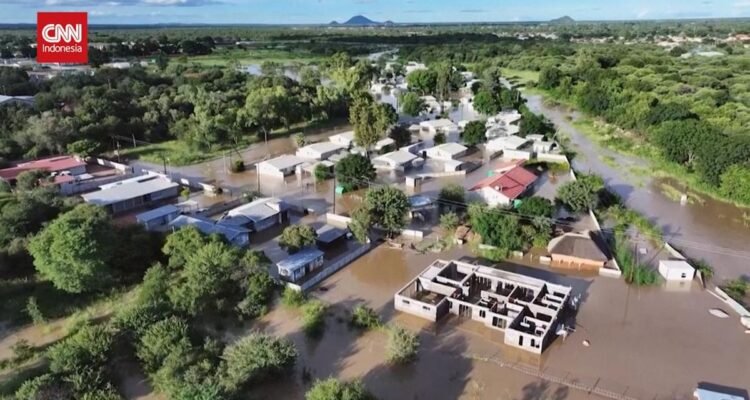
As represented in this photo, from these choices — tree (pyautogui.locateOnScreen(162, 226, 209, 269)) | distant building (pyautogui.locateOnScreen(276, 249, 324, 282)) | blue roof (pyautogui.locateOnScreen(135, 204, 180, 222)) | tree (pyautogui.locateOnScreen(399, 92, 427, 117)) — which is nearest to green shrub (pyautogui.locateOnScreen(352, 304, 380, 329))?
distant building (pyautogui.locateOnScreen(276, 249, 324, 282))

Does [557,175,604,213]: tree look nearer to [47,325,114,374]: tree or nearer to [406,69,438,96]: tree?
[47,325,114,374]: tree

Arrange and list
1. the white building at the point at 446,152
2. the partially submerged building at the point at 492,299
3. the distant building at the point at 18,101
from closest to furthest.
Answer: the partially submerged building at the point at 492,299 < the white building at the point at 446,152 < the distant building at the point at 18,101

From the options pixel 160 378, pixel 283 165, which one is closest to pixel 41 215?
pixel 160 378

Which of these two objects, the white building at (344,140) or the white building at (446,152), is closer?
the white building at (446,152)

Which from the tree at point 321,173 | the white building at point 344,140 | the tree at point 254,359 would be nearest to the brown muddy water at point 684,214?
the white building at point 344,140

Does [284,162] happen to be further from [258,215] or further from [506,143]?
[506,143]

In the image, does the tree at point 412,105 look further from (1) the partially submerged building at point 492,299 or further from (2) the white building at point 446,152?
(1) the partially submerged building at point 492,299
